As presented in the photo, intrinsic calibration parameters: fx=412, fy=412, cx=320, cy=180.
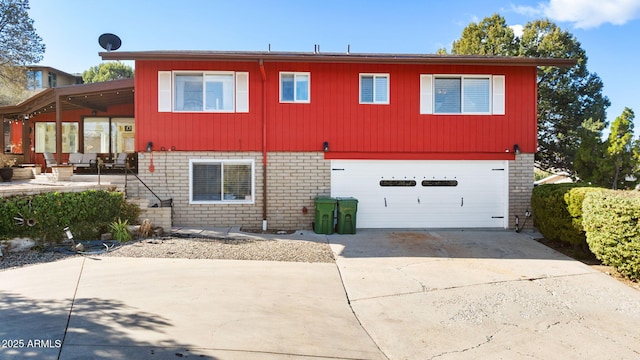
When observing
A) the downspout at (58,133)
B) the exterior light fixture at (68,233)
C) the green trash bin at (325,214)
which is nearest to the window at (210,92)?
the green trash bin at (325,214)

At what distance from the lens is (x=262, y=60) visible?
35.0 feet

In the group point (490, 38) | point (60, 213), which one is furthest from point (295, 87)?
point (490, 38)

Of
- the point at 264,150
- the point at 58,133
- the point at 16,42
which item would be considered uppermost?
the point at 16,42

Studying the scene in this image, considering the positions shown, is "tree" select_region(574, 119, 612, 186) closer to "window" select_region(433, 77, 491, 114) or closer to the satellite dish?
"window" select_region(433, 77, 491, 114)

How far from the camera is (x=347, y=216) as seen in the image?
10.8 meters

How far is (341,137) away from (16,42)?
1320 cm

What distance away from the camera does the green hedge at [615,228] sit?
22.7 ft

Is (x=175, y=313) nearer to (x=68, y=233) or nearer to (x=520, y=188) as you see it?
(x=68, y=233)

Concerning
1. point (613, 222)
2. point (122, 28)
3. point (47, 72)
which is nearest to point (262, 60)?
point (122, 28)

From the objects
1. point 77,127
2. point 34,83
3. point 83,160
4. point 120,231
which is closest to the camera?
point 120,231

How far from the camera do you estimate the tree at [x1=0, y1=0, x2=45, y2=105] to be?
15.1 m

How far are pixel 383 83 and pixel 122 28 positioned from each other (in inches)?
388

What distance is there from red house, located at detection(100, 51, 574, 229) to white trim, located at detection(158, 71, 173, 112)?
32mm

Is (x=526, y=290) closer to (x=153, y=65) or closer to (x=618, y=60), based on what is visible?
(x=153, y=65)
